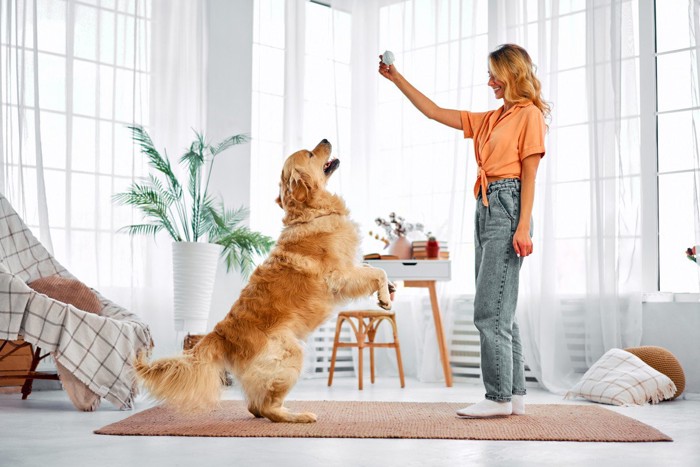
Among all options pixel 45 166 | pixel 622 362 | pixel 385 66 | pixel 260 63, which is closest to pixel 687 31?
pixel 622 362

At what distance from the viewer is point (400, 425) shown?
2869 mm

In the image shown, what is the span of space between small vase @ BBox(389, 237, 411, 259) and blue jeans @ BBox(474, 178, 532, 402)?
2.02 m

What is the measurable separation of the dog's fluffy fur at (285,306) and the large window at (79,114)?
211cm

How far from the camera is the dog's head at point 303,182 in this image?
10.1 ft

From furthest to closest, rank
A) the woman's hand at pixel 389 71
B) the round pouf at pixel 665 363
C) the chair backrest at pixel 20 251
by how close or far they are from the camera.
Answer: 1. the round pouf at pixel 665 363
2. the chair backrest at pixel 20 251
3. the woman's hand at pixel 389 71

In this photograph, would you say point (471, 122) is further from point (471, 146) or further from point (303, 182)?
point (471, 146)

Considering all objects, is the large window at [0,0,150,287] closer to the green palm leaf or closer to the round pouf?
the green palm leaf

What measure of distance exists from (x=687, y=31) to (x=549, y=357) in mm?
2127

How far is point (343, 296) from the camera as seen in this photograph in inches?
118

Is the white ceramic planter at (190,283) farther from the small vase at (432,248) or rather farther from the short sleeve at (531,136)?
the short sleeve at (531,136)

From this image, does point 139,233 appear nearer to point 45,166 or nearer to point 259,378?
point 45,166

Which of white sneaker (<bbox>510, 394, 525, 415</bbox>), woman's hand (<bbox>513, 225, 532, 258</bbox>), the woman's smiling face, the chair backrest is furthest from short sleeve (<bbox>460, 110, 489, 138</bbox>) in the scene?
the chair backrest

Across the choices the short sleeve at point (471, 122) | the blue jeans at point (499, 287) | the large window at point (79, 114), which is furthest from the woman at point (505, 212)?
the large window at point (79, 114)

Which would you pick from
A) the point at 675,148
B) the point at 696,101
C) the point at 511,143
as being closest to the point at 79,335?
the point at 511,143
